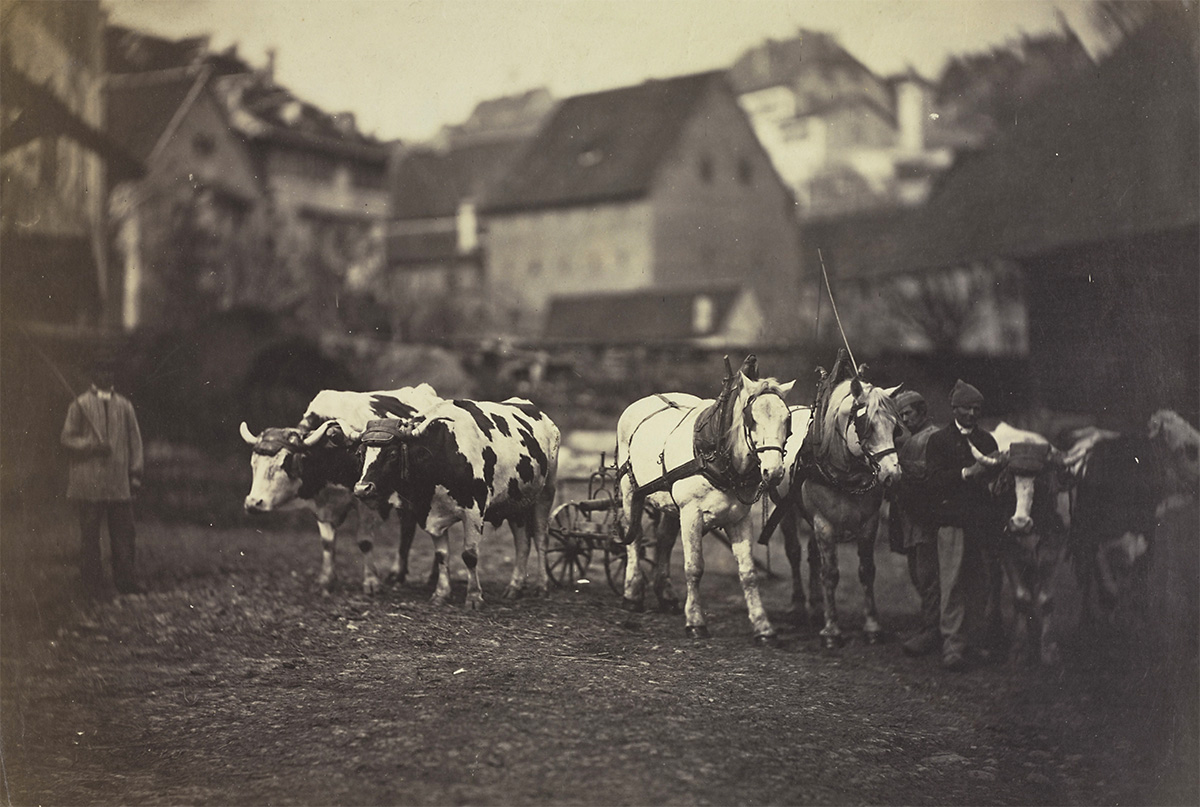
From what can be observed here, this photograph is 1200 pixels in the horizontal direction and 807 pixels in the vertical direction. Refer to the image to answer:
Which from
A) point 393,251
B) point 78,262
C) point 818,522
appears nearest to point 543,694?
point 818,522

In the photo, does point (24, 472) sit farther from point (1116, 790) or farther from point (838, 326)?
point (1116, 790)

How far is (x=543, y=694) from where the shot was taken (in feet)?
12.9

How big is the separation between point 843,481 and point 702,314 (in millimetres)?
985

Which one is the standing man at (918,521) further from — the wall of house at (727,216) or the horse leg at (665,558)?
the horse leg at (665,558)

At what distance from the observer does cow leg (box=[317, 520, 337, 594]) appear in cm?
470

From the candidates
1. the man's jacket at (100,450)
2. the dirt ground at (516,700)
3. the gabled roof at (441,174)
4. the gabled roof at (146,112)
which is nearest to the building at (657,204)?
the gabled roof at (441,174)

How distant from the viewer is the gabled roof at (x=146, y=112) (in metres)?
4.68

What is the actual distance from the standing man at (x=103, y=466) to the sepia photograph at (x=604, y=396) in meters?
0.02

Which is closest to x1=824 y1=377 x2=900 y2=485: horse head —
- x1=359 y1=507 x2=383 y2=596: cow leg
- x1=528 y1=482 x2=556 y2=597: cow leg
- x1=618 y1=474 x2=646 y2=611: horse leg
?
x1=618 y1=474 x2=646 y2=611: horse leg

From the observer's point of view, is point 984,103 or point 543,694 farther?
point 984,103

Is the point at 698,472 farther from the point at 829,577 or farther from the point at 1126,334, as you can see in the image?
the point at 1126,334

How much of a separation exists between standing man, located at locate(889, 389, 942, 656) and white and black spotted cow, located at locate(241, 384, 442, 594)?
205 centimetres

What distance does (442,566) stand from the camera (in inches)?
177

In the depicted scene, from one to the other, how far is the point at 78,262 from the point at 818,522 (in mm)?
3511
